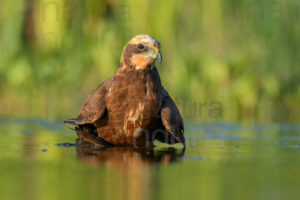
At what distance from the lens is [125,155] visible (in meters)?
4.73

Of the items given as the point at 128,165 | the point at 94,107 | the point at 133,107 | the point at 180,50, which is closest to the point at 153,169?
the point at 128,165

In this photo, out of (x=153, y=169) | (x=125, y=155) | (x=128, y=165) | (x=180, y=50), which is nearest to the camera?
(x=153, y=169)

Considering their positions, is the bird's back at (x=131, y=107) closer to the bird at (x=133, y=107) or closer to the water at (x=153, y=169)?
the bird at (x=133, y=107)

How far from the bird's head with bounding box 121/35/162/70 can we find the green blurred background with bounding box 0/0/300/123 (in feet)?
12.9

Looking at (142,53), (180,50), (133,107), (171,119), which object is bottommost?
(171,119)

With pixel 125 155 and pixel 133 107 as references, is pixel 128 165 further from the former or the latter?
pixel 133 107

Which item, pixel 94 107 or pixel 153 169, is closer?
pixel 153 169

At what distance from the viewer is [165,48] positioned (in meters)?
9.89

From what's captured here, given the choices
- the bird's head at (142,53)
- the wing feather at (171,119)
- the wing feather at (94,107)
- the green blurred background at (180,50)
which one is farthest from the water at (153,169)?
the green blurred background at (180,50)

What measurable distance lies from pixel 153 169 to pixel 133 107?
133 cm

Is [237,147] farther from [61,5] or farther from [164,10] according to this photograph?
[61,5]

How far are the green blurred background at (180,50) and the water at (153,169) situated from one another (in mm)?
3592

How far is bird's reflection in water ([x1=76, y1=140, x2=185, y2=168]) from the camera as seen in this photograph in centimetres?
432

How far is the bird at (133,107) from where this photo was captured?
5273 mm
